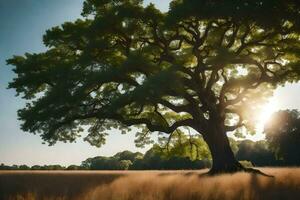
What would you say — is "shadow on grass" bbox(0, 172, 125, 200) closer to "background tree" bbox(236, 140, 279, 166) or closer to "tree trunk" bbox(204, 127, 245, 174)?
"tree trunk" bbox(204, 127, 245, 174)

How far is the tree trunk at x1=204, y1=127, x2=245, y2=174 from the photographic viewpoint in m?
25.4

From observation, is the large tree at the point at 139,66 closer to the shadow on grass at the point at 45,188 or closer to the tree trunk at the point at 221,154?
the tree trunk at the point at 221,154

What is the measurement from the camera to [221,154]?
2575 cm

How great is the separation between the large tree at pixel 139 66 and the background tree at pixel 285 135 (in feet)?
119

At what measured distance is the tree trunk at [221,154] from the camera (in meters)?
25.4

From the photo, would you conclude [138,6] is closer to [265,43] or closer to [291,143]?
[265,43]

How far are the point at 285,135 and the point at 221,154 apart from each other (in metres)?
40.2

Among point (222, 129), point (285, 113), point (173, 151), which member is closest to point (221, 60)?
point (222, 129)

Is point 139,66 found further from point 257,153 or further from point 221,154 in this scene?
point 257,153

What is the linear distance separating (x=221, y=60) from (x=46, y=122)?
10.3 metres

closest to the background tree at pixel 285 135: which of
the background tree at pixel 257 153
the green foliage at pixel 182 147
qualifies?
the background tree at pixel 257 153

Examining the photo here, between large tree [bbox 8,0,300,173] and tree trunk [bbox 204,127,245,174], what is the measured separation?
6 cm

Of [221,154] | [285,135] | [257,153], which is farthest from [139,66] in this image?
[257,153]

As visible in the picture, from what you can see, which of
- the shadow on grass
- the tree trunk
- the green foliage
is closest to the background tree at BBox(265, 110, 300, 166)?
the green foliage
